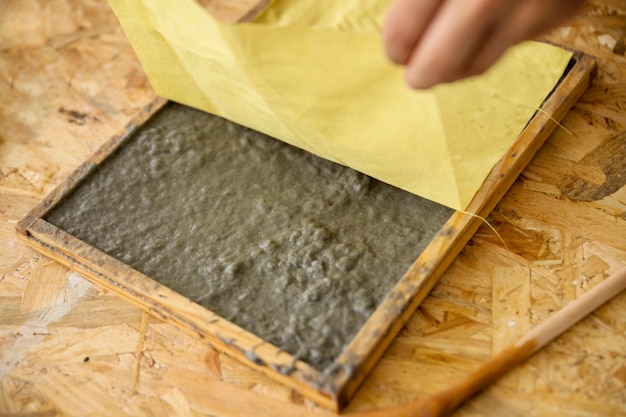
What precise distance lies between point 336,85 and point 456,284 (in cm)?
34

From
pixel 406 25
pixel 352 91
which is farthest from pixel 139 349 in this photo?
pixel 406 25

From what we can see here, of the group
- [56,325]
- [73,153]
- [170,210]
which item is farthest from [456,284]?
[73,153]

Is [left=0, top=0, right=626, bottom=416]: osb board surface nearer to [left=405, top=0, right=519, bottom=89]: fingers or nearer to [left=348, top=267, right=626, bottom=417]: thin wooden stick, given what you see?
[left=348, top=267, right=626, bottom=417]: thin wooden stick

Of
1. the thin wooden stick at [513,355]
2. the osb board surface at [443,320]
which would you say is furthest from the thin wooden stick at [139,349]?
the thin wooden stick at [513,355]

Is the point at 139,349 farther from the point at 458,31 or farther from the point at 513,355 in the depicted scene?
the point at 458,31

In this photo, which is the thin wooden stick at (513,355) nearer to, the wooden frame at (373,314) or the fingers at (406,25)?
the wooden frame at (373,314)

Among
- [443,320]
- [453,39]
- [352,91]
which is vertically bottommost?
[443,320]

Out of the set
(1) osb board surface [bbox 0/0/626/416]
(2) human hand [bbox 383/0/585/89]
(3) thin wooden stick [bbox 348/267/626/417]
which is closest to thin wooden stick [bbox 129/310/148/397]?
(1) osb board surface [bbox 0/0/626/416]

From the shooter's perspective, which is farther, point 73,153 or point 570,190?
point 73,153

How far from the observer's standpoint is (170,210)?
1.14 m

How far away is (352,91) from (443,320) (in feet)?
1.17

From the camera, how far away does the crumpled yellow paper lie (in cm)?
100

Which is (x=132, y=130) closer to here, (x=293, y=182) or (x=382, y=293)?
(x=293, y=182)

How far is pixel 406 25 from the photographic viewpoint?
728mm
